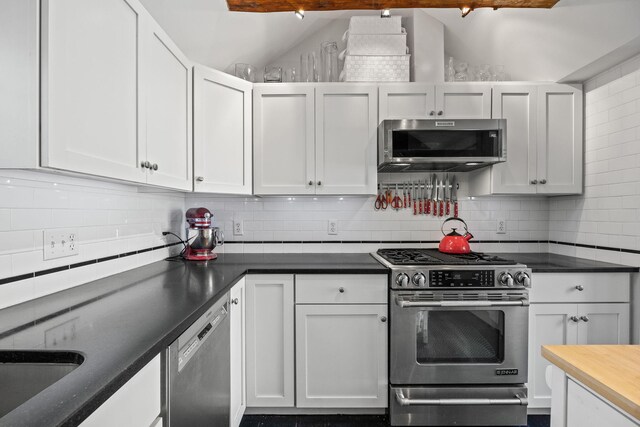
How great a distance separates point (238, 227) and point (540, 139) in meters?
2.26

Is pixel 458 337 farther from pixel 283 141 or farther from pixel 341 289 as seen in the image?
pixel 283 141

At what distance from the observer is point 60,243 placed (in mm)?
1394

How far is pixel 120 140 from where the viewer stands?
1.29 m

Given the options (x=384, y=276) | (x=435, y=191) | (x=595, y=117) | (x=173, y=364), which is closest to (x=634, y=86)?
(x=595, y=117)

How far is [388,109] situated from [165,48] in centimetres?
140

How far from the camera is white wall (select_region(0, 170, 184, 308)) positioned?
118 centimetres

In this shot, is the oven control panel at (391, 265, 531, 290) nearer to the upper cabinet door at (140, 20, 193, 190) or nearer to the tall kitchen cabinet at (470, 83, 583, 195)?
the tall kitchen cabinet at (470, 83, 583, 195)

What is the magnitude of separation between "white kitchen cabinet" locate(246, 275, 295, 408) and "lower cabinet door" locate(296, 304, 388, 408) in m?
0.06

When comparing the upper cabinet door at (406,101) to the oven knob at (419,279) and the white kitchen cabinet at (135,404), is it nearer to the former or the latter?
the oven knob at (419,279)

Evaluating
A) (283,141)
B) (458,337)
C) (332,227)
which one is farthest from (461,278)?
(283,141)

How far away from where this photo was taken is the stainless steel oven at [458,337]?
1.95 meters

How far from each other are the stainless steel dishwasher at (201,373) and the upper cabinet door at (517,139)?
6.48 ft

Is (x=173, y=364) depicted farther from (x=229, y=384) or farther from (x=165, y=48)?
(x=165, y=48)

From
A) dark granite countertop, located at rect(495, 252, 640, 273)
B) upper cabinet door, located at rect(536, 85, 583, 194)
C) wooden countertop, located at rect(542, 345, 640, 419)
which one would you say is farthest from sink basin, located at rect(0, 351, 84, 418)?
upper cabinet door, located at rect(536, 85, 583, 194)
